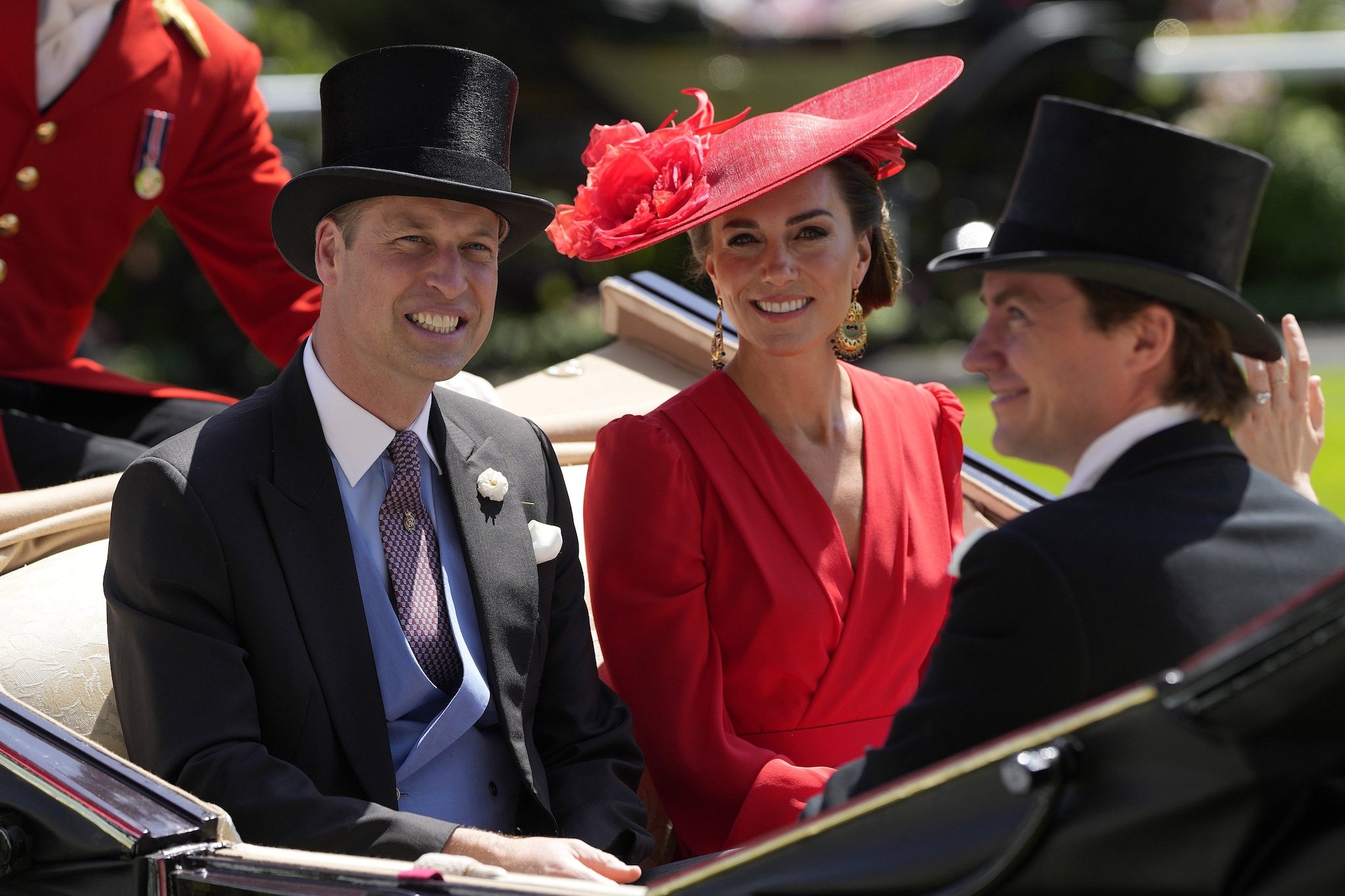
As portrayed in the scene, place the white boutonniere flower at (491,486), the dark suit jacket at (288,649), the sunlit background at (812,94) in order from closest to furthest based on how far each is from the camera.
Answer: the dark suit jacket at (288,649), the white boutonniere flower at (491,486), the sunlit background at (812,94)

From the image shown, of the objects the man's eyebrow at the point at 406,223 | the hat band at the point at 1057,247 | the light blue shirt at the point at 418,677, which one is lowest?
the light blue shirt at the point at 418,677

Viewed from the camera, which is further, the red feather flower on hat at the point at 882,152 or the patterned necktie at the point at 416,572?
the red feather flower on hat at the point at 882,152

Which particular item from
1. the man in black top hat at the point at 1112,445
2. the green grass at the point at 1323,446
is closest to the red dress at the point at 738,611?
the man in black top hat at the point at 1112,445

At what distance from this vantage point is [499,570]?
86.3 inches

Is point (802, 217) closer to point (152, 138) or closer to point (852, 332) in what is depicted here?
point (852, 332)

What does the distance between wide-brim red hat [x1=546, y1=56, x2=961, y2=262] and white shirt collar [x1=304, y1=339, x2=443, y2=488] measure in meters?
0.56

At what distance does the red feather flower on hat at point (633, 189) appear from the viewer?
2449 mm

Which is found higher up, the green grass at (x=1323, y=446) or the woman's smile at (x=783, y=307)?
the green grass at (x=1323, y=446)

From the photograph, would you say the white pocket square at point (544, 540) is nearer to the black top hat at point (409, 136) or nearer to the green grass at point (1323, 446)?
the black top hat at point (409, 136)

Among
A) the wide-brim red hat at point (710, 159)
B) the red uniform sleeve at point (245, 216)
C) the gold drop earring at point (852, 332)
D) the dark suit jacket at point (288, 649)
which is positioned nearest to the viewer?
the dark suit jacket at point (288, 649)

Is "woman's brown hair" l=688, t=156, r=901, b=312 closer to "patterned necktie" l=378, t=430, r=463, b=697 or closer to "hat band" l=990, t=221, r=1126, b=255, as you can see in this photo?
"patterned necktie" l=378, t=430, r=463, b=697

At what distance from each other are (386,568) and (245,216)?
51.9 inches

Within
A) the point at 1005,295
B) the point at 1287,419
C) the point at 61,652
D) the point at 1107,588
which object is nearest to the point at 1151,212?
the point at 1005,295

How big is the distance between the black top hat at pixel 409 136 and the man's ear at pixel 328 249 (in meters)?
0.03
